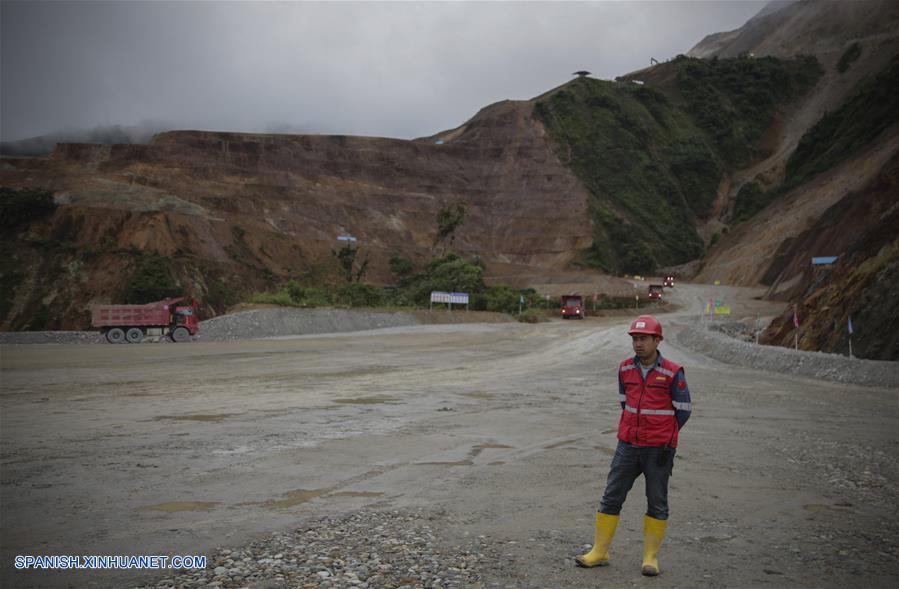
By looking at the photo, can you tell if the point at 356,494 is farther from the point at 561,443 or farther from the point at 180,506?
the point at 561,443

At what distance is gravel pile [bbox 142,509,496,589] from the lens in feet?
16.2

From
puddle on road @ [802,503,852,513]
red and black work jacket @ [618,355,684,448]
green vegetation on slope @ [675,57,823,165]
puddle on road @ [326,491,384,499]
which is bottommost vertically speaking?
puddle on road @ [326,491,384,499]

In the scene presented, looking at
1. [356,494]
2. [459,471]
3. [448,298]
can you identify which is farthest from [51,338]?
[356,494]

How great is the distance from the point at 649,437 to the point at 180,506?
4.73 meters

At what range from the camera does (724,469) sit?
351 inches

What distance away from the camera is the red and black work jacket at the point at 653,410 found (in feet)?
17.2

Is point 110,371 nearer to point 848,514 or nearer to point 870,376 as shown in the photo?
point 848,514

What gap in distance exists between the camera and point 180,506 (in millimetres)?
6816

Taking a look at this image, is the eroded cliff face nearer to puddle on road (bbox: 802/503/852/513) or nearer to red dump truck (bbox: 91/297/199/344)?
red dump truck (bbox: 91/297/199/344)

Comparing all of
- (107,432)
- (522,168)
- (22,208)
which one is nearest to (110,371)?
(107,432)

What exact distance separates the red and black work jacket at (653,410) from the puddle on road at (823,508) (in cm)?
285

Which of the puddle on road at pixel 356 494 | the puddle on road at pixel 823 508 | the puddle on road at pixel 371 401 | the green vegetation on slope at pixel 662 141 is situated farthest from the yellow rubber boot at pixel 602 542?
the green vegetation on slope at pixel 662 141

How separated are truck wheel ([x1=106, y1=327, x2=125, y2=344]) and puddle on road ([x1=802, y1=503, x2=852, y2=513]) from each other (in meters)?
34.1

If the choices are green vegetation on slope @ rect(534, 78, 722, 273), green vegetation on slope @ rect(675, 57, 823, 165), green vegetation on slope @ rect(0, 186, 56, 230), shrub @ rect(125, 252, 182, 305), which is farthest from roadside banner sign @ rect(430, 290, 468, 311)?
green vegetation on slope @ rect(675, 57, 823, 165)
